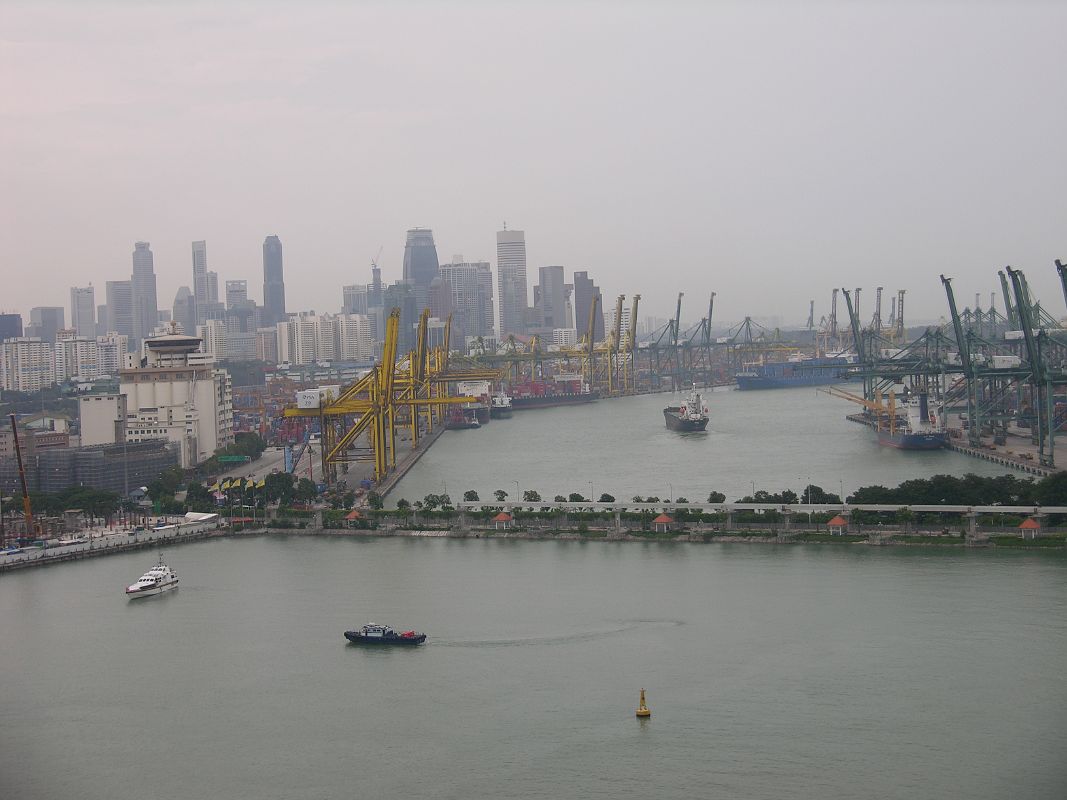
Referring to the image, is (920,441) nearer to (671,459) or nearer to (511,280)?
(671,459)

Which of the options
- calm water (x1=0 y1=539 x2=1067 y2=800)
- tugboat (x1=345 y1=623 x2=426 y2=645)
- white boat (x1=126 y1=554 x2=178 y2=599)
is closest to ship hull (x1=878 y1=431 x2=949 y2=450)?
calm water (x1=0 y1=539 x2=1067 y2=800)

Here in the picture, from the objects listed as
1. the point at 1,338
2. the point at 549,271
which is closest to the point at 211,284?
the point at 549,271

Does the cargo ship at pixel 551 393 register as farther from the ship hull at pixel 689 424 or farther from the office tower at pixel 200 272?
the office tower at pixel 200 272

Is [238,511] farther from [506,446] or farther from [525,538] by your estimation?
[506,446]

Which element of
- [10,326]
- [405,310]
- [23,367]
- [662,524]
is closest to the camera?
[662,524]

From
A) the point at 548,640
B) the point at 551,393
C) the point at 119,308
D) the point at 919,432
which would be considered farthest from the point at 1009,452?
the point at 119,308

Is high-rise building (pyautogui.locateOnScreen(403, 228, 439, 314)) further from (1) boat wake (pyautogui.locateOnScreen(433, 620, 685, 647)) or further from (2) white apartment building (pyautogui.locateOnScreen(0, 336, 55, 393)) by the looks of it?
(1) boat wake (pyautogui.locateOnScreen(433, 620, 685, 647))
